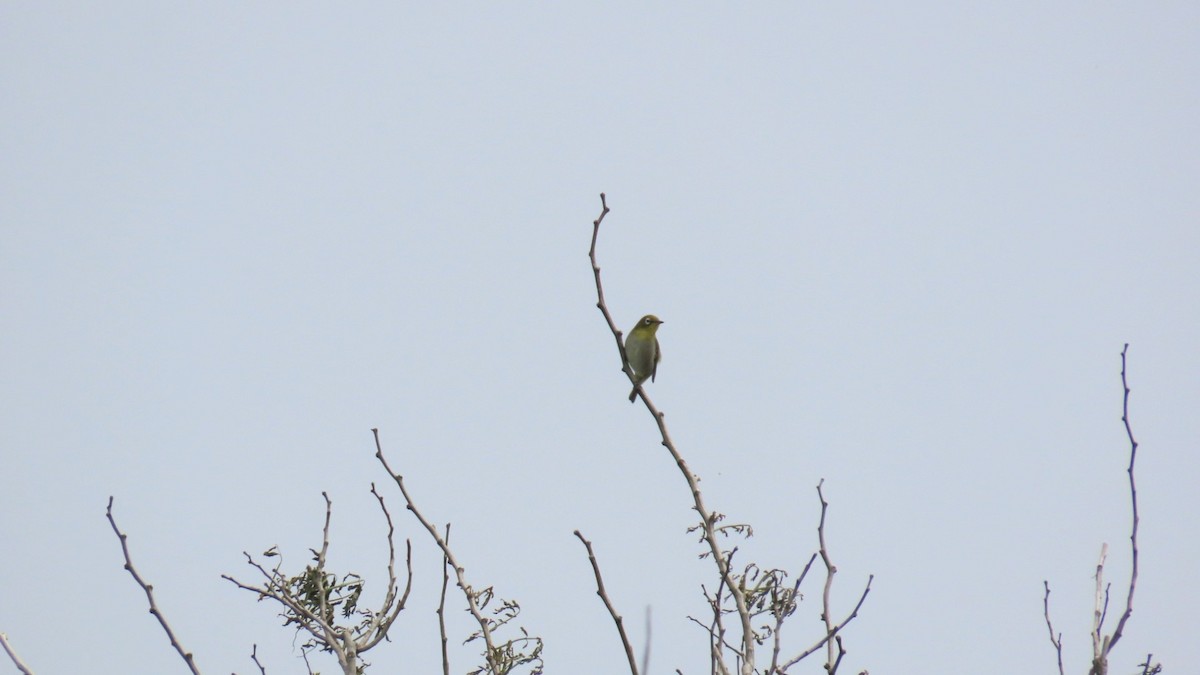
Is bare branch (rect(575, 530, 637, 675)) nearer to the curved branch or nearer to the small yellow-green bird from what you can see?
the curved branch

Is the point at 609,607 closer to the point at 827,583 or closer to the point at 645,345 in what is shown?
the point at 827,583

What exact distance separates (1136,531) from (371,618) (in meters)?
3.53

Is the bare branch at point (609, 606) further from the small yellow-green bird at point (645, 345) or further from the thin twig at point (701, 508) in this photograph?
the small yellow-green bird at point (645, 345)

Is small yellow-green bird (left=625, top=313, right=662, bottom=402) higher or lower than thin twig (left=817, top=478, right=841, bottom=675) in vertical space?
higher

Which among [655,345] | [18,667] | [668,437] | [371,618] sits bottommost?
[18,667]

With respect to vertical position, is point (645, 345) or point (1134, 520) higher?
point (645, 345)

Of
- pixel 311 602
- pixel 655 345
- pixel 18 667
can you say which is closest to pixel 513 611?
pixel 311 602

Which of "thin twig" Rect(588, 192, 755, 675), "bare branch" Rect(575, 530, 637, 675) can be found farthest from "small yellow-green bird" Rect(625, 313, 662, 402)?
"bare branch" Rect(575, 530, 637, 675)

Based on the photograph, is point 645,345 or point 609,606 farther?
point 645,345

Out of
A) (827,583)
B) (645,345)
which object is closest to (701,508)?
(827,583)

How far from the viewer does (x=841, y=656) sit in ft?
12.9

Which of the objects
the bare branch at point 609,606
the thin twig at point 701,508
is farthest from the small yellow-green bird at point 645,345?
the bare branch at point 609,606

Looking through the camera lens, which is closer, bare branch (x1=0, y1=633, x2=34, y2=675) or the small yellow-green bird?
bare branch (x1=0, y1=633, x2=34, y2=675)

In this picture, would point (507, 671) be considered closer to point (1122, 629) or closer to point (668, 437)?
point (668, 437)
